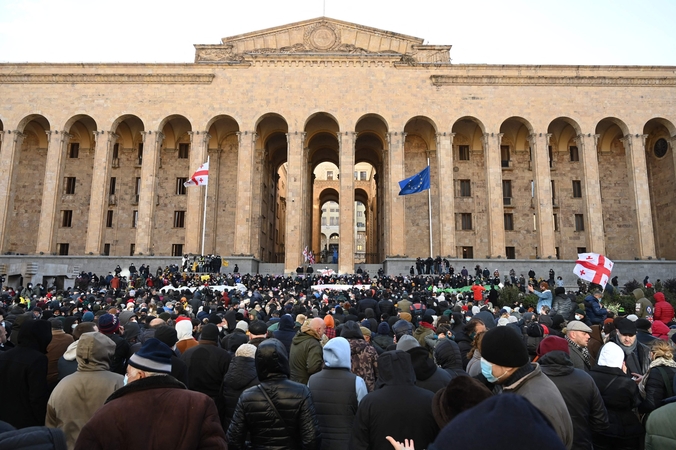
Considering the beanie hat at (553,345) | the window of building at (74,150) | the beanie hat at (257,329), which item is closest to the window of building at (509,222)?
the beanie hat at (257,329)

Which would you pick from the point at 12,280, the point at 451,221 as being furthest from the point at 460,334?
the point at 12,280

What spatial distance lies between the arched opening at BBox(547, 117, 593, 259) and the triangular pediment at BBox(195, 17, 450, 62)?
432 inches

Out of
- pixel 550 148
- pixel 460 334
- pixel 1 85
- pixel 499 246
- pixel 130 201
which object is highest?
pixel 1 85

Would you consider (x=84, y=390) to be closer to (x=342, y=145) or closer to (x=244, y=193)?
(x=244, y=193)

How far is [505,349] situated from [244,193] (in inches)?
1270

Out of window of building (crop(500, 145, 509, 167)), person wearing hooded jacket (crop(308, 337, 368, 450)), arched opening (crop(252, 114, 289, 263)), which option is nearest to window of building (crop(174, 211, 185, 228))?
arched opening (crop(252, 114, 289, 263))

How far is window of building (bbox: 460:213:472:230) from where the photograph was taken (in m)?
37.3

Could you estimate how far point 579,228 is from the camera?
3694cm

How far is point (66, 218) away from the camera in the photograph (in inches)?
1471

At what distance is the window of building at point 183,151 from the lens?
38.7 meters

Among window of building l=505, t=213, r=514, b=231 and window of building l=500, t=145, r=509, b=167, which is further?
window of building l=500, t=145, r=509, b=167

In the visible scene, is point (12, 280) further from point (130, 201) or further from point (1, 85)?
point (1, 85)

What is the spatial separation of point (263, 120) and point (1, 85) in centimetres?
1975

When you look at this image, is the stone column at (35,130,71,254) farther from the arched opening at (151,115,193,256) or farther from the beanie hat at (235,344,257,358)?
the beanie hat at (235,344,257,358)
